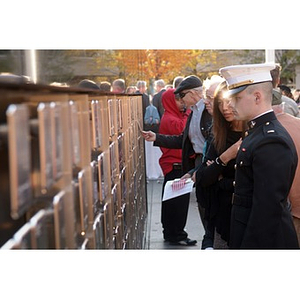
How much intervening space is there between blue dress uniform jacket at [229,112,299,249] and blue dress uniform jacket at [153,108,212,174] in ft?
6.46

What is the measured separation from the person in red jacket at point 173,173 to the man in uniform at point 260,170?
291 cm

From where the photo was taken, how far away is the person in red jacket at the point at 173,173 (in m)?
6.00

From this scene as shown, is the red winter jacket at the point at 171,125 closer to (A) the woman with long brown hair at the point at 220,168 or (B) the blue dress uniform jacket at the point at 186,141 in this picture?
(B) the blue dress uniform jacket at the point at 186,141

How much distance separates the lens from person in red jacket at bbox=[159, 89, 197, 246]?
6.00 m

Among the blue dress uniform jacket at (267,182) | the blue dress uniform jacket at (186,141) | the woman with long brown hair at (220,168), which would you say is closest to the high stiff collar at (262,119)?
the blue dress uniform jacket at (267,182)

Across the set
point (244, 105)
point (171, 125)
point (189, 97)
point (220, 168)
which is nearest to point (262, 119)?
point (244, 105)

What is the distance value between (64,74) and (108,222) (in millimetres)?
664

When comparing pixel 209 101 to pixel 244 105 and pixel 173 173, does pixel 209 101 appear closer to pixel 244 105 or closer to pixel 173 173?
pixel 173 173

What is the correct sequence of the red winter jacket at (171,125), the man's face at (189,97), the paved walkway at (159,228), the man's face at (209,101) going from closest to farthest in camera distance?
the man's face at (209,101), the man's face at (189,97), the paved walkway at (159,228), the red winter jacket at (171,125)

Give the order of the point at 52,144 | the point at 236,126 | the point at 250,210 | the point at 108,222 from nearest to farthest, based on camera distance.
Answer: the point at 52,144, the point at 108,222, the point at 250,210, the point at 236,126
